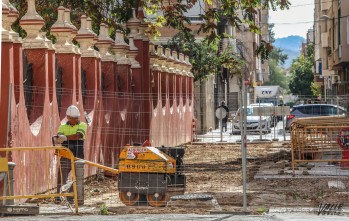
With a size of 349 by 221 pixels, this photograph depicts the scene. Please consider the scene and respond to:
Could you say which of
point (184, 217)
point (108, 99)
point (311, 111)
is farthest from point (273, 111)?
point (184, 217)

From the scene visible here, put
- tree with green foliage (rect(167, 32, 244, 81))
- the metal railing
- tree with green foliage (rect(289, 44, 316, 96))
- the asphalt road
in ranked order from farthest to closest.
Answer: tree with green foliage (rect(289, 44, 316, 96)), tree with green foliage (rect(167, 32, 244, 81)), the metal railing, the asphalt road

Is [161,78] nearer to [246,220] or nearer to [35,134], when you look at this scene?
[35,134]

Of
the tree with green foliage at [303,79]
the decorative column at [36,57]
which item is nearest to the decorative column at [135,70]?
the decorative column at [36,57]

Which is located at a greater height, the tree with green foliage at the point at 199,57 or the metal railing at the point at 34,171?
the tree with green foliage at the point at 199,57

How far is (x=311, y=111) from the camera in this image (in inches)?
1630

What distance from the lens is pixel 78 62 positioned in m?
23.8

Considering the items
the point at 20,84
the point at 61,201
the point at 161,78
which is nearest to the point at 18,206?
the point at 61,201

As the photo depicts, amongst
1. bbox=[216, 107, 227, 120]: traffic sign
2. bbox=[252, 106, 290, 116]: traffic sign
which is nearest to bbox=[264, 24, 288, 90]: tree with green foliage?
bbox=[252, 106, 290, 116]: traffic sign

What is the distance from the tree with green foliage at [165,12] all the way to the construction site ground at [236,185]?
3047 mm

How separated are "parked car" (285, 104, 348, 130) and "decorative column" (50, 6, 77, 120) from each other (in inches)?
474

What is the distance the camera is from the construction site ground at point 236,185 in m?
17.8

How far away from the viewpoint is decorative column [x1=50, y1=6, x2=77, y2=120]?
22641 millimetres

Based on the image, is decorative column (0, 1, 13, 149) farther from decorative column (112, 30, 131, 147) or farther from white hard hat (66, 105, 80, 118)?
decorative column (112, 30, 131, 147)

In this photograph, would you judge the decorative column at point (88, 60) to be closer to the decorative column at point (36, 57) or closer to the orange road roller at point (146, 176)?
the decorative column at point (36, 57)
